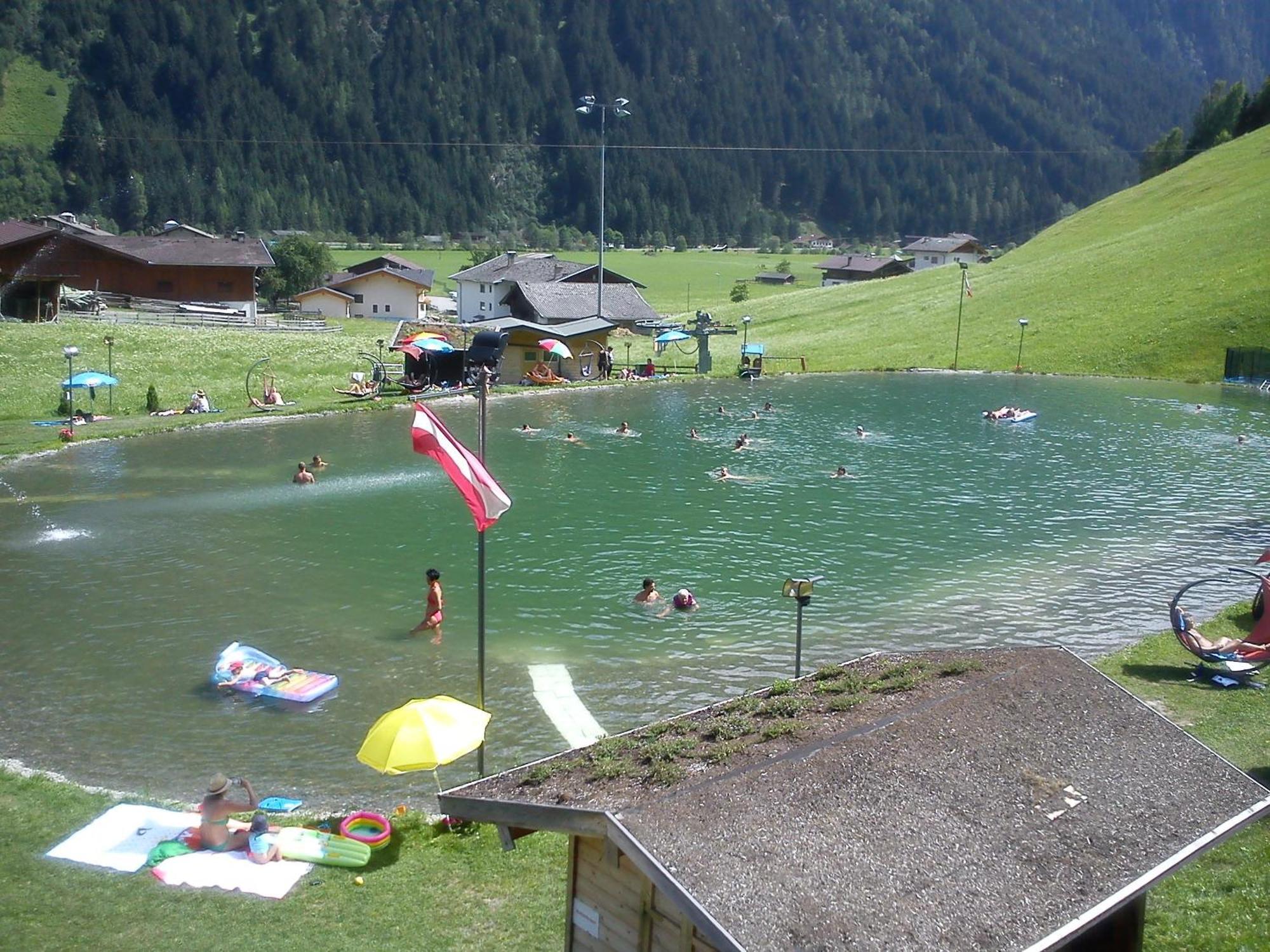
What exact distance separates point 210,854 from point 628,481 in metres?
26.1

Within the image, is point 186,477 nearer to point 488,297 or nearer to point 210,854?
point 210,854

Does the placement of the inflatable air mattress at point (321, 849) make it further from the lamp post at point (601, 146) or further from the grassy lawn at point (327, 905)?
the lamp post at point (601, 146)

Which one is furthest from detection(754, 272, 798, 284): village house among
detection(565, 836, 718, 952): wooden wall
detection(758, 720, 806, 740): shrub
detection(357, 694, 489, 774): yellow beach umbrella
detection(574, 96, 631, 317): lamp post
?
detection(565, 836, 718, 952): wooden wall

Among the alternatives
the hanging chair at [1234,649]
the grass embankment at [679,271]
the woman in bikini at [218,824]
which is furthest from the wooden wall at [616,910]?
the grass embankment at [679,271]

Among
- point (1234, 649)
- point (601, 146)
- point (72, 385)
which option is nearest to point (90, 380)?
point (72, 385)

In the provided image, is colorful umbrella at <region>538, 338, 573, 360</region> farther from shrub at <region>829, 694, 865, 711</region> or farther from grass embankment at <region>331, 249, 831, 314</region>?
shrub at <region>829, 694, 865, 711</region>

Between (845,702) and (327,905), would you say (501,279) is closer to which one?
(327,905)

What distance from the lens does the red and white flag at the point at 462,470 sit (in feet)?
52.5

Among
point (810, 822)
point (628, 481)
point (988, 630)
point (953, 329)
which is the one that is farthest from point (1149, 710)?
point (953, 329)

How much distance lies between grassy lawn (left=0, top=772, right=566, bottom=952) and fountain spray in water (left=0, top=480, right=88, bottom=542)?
17918 mm

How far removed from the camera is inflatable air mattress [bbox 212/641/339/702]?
20.6 meters

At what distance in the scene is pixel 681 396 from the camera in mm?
61281

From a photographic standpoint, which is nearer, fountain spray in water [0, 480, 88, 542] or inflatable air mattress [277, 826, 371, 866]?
inflatable air mattress [277, 826, 371, 866]

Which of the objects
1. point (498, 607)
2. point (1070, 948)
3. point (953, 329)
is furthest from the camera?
point (953, 329)
